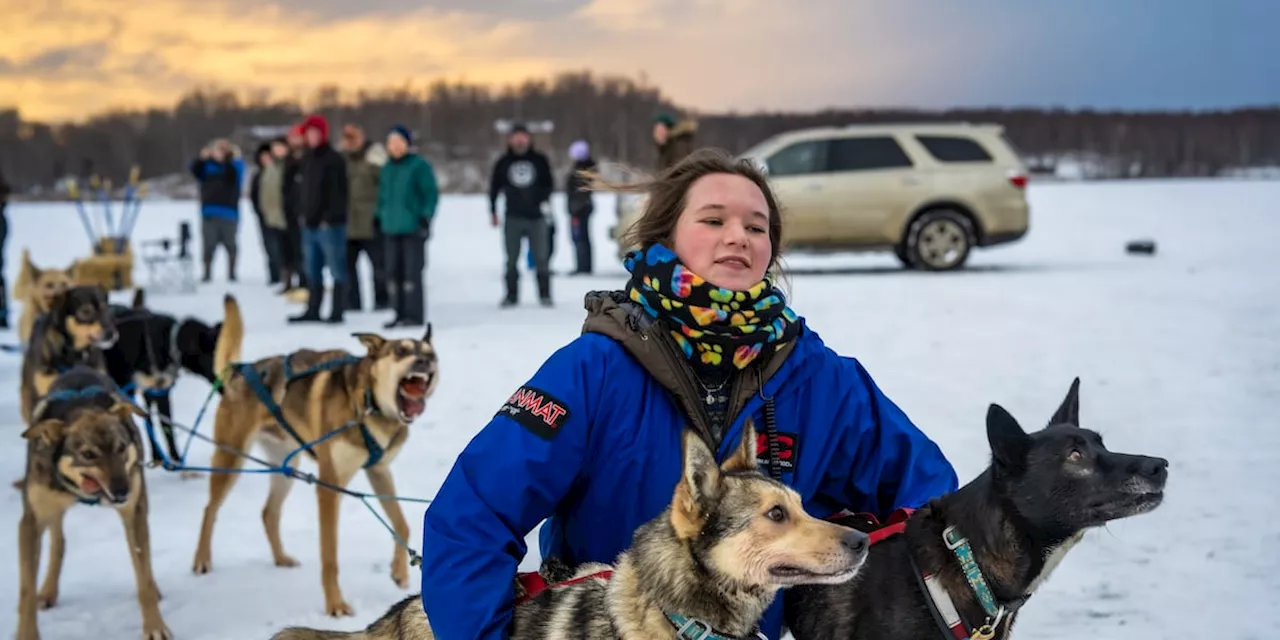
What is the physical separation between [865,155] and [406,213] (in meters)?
6.49

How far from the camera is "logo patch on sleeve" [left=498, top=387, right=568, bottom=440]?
6.70ft

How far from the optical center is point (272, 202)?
14547mm

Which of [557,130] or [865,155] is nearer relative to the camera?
[865,155]

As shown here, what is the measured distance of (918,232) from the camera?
518 inches

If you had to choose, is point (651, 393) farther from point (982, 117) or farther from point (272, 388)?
point (982, 117)

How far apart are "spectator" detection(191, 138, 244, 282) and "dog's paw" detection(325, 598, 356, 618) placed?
1234 cm

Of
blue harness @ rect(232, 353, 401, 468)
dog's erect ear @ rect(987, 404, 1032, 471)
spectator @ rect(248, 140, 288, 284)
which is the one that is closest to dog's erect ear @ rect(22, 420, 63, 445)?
blue harness @ rect(232, 353, 401, 468)

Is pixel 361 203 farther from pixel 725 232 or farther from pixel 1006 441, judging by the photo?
pixel 1006 441

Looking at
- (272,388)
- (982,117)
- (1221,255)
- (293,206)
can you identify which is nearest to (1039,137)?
(982,117)

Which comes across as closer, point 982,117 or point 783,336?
point 783,336

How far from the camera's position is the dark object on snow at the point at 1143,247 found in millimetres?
14711

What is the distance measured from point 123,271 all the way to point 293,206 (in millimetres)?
3189

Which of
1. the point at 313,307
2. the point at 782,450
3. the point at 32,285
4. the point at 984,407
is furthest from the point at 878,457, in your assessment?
the point at 313,307

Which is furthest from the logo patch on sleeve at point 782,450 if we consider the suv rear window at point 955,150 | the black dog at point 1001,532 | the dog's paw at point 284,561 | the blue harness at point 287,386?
the suv rear window at point 955,150
